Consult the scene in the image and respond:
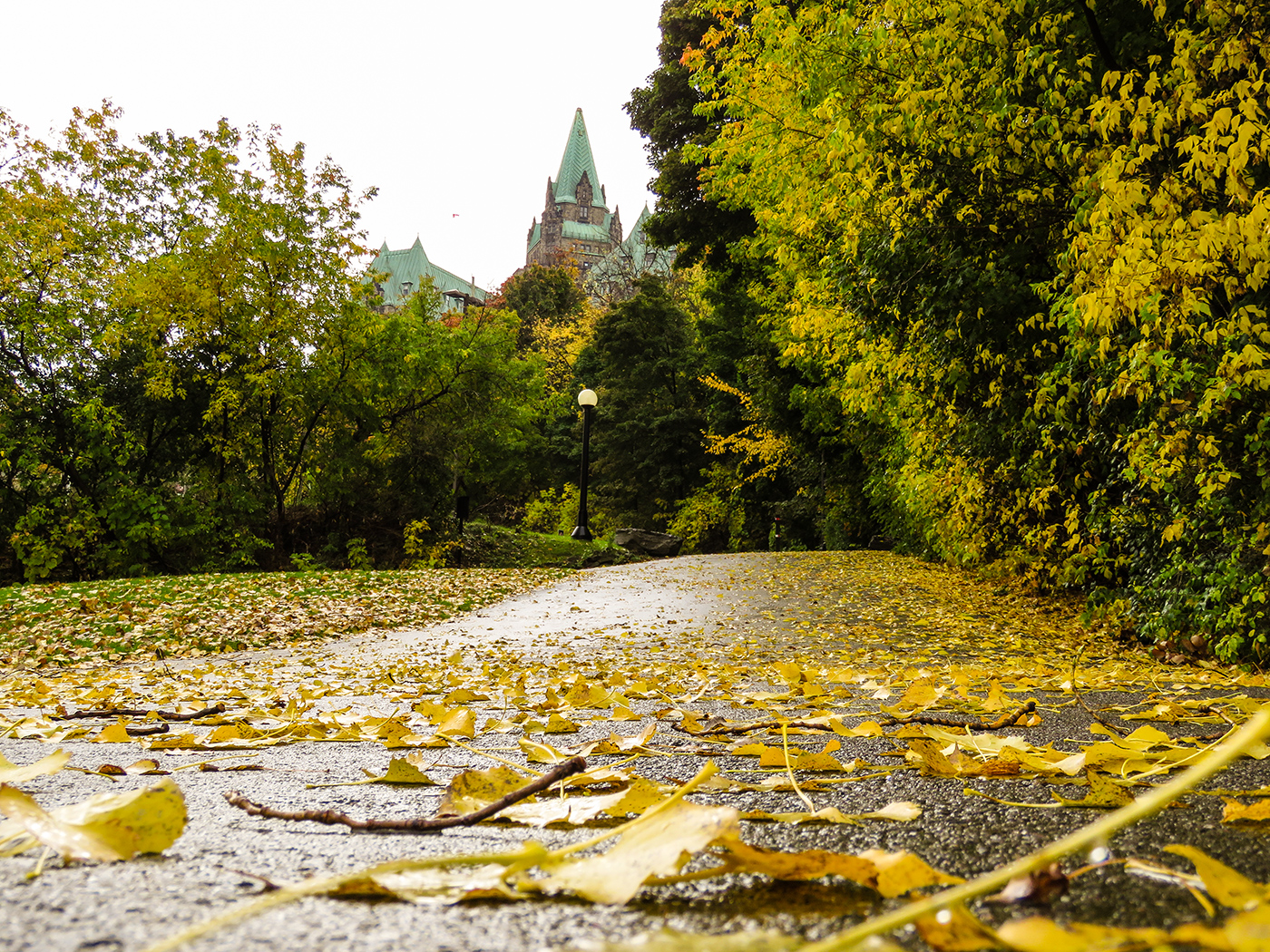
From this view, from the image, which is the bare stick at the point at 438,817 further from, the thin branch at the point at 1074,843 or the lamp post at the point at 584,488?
the lamp post at the point at 584,488

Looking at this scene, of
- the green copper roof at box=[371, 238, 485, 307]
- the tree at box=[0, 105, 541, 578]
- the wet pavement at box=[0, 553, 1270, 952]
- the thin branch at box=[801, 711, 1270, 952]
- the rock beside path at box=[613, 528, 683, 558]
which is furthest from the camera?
the green copper roof at box=[371, 238, 485, 307]

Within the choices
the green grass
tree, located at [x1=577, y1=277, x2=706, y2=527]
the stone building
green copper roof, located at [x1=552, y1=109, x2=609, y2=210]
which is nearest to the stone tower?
green copper roof, located at [x1=552, y1=109, x2=609, y2=210]

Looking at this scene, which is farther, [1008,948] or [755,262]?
[755,262]

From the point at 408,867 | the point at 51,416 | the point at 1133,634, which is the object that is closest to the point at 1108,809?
the point at 408,867

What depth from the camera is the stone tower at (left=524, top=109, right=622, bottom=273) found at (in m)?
77.5

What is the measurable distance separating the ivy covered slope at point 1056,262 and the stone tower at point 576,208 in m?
72.5

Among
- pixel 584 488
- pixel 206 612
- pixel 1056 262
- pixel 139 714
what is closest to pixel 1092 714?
pixel 139 714

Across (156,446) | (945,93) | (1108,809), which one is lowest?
(1108,809)

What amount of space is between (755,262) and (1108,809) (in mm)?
15188

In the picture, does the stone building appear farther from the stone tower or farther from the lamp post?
the stone tower

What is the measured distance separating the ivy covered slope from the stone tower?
7247 centimetres

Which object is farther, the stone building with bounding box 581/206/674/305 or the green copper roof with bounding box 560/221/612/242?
the green copper roof with bounding box 560/221/612/242

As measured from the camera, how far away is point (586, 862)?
619 mm

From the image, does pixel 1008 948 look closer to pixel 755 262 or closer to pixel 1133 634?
pixel 1133 634
